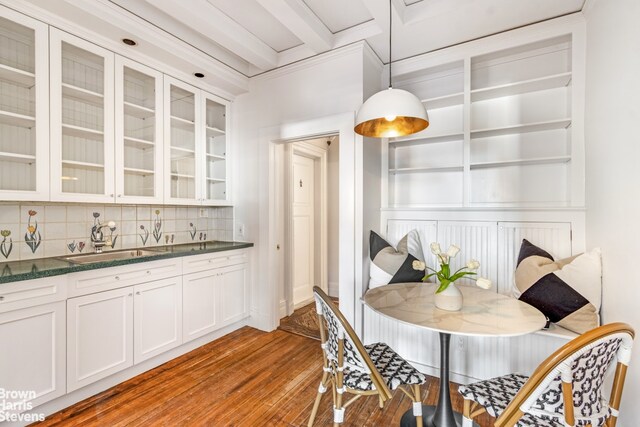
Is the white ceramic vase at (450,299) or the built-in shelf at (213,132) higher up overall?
the built-in shelf at (213,132)

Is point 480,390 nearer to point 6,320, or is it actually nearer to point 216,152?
point 6,320

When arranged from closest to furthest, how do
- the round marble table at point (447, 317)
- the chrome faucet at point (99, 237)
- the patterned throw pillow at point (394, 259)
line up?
the round marble table at point (447, 317)
the patterned throw pillow at point (394, 259)
the chrome faucet at point (99, 237)

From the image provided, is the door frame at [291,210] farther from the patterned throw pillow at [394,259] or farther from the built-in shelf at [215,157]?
the patterned throw pillow at [394,259]

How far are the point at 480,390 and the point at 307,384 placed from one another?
1299 mm

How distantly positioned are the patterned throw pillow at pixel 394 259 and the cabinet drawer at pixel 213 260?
4.75ft

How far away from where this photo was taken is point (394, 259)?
99.3 inches

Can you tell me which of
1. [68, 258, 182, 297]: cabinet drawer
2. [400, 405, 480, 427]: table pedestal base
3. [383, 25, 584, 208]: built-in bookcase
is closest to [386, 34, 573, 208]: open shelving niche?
[383, 25, 584, 208]: built-in bookcase

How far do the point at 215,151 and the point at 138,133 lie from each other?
0.82 m

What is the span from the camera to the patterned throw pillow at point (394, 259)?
8.03 feet

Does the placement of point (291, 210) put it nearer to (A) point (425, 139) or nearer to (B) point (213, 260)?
(B) point (213, 260)

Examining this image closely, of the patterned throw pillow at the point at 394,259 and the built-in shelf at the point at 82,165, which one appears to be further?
the patterned throw pillow at the point at 394,259

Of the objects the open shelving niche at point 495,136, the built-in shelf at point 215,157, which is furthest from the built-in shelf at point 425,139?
the built-in shelf at point 215,157

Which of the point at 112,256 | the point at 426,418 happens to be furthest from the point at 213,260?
the point at 426,418

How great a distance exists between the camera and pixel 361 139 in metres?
2.60
